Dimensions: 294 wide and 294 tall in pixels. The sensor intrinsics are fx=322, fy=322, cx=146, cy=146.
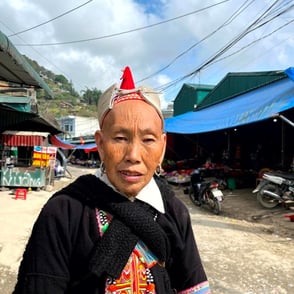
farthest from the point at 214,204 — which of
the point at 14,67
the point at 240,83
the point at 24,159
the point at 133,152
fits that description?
the point at 240,83

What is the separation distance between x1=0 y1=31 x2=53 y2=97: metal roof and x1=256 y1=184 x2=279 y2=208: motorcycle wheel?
18.6 ft

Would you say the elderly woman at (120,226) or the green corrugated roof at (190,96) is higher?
the green corrugated roof at (190,96)

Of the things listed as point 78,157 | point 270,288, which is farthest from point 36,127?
point 78,157

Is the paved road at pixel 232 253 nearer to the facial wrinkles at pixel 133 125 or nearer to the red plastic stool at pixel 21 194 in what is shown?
the red plastic stool at pixel 21 194

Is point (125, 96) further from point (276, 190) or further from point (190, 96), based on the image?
point (190, 96)

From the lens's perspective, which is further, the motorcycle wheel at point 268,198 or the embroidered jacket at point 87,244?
the motorcycle wheel at point 268,198

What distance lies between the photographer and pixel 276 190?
773 cm

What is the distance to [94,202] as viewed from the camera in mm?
1174

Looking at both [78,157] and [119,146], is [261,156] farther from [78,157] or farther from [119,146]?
[78,157]

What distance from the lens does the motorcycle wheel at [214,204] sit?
7971 mm

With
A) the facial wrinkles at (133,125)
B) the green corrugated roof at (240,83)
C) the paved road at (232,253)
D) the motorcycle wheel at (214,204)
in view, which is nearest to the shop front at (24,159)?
the paved road at (232,253)

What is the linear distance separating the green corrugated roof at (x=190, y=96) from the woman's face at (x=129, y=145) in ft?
66.8

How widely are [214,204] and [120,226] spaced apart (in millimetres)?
7367

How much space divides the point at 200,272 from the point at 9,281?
3.25m
